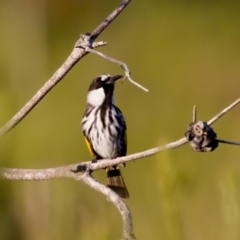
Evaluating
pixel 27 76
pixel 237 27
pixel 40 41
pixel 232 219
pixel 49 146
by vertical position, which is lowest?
pixel 232 219

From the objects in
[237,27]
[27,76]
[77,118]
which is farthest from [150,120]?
[237,27]

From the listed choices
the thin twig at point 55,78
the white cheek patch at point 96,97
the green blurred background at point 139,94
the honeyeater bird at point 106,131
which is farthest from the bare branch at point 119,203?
the white cheek patch at point 96,97

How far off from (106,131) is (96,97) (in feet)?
0.65

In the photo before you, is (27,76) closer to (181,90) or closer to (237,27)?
(181,90)

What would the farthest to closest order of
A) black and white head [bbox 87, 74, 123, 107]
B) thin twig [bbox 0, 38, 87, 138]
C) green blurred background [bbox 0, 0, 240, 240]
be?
black and white head [bbox 87, 74, 123, 107] < thin twig [bbox 0, 38, 87, 138] < green blurred background [bbox 0, 0, 240, 240]

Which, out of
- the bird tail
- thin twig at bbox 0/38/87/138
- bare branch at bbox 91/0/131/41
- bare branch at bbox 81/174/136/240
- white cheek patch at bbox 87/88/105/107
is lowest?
bare branch at bbox 81/174/136/240

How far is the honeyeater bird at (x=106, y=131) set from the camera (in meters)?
2.74

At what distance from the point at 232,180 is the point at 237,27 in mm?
7658

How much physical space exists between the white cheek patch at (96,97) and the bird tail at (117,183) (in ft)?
0.86

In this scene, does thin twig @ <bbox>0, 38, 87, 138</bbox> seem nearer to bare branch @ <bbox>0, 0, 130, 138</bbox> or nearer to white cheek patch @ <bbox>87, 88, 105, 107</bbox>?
bare branch @ <bbox>0, 0, 130, 138</bbox>

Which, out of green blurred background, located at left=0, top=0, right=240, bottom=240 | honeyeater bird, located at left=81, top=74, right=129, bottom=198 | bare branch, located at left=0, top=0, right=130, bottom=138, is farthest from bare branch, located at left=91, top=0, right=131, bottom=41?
honeyeater bird, located at left=81, top=74, right=129, bottom=198

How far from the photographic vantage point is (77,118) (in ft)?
21.2

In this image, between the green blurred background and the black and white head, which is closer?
the green blurred background

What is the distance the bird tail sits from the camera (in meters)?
2.76
